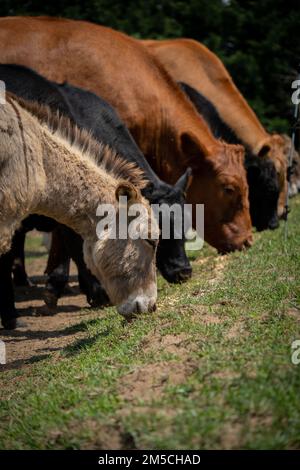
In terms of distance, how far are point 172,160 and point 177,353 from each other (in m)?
5.10

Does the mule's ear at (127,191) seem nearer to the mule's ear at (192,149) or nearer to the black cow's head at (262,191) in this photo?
the mule's ear at (192,149)

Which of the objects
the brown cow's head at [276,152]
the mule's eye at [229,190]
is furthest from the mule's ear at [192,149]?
the brown cow's head at [276,152]

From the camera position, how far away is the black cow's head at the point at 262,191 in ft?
36.7

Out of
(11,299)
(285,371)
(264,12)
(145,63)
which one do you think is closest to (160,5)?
(264,12)

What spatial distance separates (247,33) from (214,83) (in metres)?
9.41

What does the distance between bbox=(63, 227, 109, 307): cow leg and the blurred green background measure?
11320mm

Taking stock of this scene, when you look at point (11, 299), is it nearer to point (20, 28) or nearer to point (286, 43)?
point (20, 28)

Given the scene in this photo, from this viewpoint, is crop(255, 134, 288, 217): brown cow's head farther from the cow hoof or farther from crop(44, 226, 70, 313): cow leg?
the cow hoof

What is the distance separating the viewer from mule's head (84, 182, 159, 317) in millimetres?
5898

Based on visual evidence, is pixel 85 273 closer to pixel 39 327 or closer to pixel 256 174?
pixel 39 327

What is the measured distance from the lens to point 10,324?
7320mm

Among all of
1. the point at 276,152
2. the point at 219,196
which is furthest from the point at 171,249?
the point at 276,152

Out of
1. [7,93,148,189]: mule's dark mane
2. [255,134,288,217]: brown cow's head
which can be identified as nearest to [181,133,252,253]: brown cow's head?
[255,134,288,217]: brown cow's head

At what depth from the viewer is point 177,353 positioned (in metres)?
4.49
